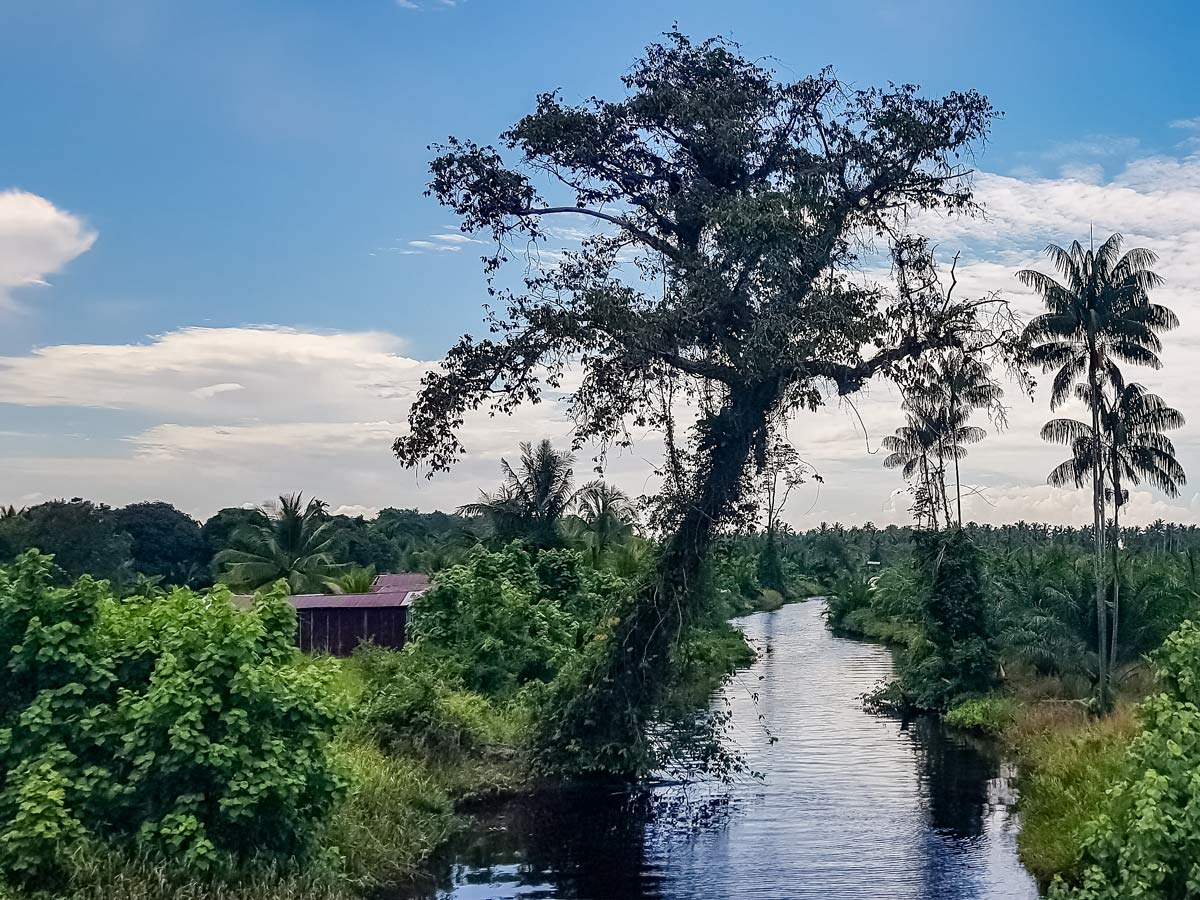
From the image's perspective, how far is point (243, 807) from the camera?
13789mm

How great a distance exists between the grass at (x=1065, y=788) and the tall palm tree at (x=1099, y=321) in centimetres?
740

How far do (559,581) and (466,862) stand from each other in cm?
1775

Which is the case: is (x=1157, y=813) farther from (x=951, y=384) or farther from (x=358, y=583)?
(x=358, y=583)

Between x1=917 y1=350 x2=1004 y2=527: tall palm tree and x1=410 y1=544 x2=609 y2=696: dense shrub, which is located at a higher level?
x1=917 y1=350 x2=1004 y2=527: tall palm tree

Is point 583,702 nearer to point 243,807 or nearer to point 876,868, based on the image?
point 876,868

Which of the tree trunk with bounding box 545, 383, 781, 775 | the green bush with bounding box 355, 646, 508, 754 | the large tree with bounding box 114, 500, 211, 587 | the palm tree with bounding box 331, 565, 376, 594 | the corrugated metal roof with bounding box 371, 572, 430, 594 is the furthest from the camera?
the large tree with bounding box 114, 500, 211, 587

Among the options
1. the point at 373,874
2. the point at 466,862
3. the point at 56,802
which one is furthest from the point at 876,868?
the point at 56,802

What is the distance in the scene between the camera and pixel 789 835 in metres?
20.6

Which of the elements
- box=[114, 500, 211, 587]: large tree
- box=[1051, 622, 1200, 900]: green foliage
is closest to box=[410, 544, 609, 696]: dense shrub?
box=[1051, 622, 1200, 900]: green foliage

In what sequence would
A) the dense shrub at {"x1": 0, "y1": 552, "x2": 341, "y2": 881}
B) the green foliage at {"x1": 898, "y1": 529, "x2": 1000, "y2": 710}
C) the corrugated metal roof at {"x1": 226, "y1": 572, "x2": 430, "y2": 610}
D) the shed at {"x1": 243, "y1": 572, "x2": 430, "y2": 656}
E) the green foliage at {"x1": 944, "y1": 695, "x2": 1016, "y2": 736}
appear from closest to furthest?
the dense shrub at {"x1": 0, "y1": 552, "x2": 341, "y2": 881}, the green foliage at {"x1": 944, "y1": 695, "x2": 1016, "y2": 736}, the green foliage at {"x1": 898, "y1": 529, "x2": 1000, "y2": 710}, the shed at {"x1": 243, "y1": 572, "x2": 430, "y2": 656}, the corrugated metal roof at {"x1": 226, "y1": 572, "x2": 430, "y2": 610}

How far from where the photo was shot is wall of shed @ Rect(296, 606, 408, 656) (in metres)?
37.4

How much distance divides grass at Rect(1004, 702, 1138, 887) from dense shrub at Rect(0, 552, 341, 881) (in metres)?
10.5

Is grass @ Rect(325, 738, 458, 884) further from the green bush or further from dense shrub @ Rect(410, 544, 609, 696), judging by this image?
dense shrub @ Rect(410, 544, 609, 696)

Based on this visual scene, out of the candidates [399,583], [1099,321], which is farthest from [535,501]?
[1099,321]
